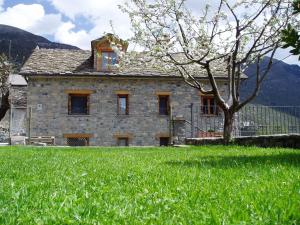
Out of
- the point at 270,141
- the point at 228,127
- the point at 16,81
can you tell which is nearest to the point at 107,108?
the point at 228,127

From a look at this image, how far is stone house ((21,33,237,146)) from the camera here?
24922 mm

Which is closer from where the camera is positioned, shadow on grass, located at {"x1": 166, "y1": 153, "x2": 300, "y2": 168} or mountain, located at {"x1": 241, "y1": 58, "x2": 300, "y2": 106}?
shadow on grass, located at {"x1": 166, "y1": 153, "x2": 300, "y2": 168}

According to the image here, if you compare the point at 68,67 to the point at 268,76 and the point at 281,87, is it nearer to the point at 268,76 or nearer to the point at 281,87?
the point at 268,76

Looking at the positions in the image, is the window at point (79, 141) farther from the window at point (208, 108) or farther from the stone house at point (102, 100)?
the window at point (208, 108)

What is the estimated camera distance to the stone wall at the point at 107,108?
24.9m

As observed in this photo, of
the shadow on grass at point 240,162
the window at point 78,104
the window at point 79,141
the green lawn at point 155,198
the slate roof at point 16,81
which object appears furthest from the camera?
the slate roof at point 16,81

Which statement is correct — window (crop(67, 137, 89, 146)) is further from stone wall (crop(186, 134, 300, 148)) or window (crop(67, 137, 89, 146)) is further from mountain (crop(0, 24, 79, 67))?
mountain (crop(0, 24, 79, 67))

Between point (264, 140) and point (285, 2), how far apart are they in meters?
5.57

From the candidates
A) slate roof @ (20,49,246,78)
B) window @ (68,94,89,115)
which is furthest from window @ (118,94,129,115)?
window @ (68,94,89,115)

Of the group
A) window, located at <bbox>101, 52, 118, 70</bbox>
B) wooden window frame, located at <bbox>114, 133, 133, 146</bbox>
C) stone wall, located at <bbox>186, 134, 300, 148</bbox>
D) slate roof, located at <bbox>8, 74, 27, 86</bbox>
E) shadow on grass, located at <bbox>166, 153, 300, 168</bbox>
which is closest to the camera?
shadow on grass, located at <bbox>166, 153, 300, 168</bbox>

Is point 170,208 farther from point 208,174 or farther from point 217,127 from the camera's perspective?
point 217,127

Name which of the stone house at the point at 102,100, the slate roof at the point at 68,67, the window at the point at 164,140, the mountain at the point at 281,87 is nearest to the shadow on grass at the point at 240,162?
the stone house at the point at 102,100

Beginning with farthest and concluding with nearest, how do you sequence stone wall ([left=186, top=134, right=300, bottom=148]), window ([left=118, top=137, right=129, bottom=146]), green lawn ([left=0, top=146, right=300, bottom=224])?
1. window ([left=118, top=137, right=129, bottom=146])
2. stone wall ([left=186, top=134, right=300, bottom=148])
3. green lawn ([left=0, top=146, right=300, bottom=224])

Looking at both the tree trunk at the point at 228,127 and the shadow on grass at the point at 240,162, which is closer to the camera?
the shadow on grass at the point at 240,162
